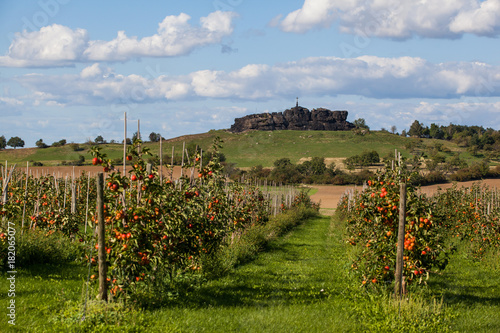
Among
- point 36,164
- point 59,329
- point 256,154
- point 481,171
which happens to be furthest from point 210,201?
point 256,154

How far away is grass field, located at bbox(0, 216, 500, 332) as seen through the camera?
7109mm

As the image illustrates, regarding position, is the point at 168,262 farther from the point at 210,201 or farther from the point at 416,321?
the point at 416,321

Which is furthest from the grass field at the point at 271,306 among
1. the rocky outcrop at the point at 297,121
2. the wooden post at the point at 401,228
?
the rocky outcrop at the point at 297,121

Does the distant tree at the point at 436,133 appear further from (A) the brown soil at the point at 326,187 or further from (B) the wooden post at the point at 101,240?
(B) the wooden post at the point at 101,240

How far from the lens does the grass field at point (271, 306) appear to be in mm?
7109

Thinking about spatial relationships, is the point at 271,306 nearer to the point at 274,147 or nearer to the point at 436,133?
the point at 274,147

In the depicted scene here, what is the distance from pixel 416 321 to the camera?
292 inches

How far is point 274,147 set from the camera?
101875mm

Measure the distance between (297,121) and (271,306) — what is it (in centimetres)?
13564

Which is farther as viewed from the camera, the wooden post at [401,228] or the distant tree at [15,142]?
the distant tree at [15,142]

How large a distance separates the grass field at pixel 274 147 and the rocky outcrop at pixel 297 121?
43.3 feet

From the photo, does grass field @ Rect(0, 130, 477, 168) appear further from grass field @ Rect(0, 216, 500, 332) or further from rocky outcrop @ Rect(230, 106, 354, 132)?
grass field @ Rect(0, 216, 500, 332)

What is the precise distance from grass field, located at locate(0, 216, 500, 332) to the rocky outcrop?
4747 inches

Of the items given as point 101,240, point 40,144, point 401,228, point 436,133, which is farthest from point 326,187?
point 436,133
